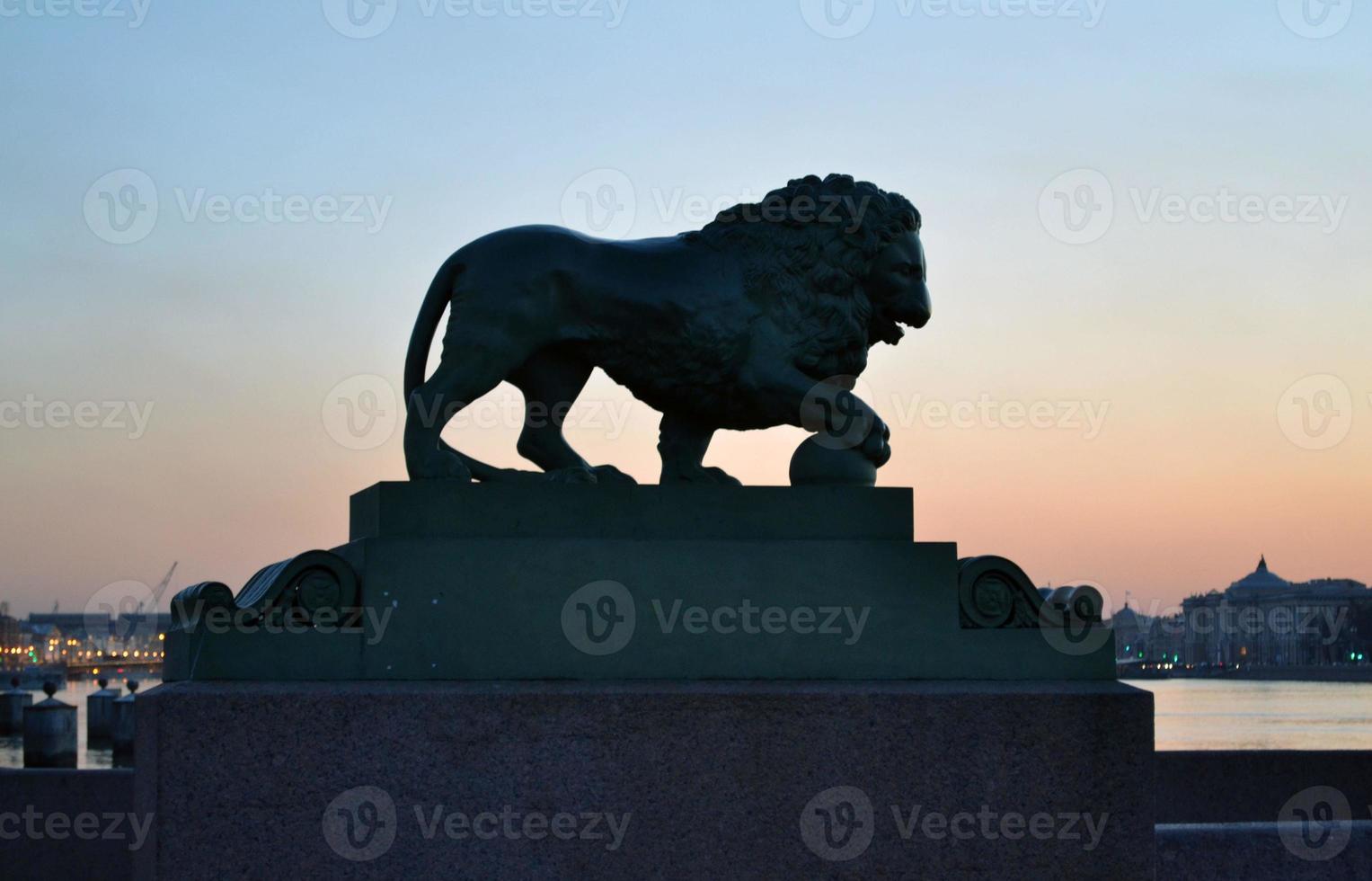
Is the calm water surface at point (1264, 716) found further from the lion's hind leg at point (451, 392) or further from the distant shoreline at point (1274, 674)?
the lion's hind leg at point (451, 392)

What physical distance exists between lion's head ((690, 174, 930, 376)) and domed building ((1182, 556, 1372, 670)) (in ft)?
433

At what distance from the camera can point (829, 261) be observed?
6742 millimetres

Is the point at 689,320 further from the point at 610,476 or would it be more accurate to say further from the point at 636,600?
the point at 636,600

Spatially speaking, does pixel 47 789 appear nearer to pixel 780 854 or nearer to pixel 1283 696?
pixel 780 854

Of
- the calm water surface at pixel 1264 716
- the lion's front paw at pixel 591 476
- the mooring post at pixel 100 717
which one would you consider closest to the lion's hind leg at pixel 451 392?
the lion's front paw at pixel 591 476

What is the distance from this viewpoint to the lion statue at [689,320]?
6543 mm

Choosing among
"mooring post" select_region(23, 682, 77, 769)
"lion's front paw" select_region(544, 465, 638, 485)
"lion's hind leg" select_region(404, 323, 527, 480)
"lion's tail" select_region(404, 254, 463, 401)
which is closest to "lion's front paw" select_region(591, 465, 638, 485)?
"lion's front paw" select_region(544, 465, 638, 485)

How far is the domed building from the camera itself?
130 meters

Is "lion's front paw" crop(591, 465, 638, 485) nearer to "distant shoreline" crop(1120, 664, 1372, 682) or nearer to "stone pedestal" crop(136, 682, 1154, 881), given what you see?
"stone pedestal" crop(136, 682, 1154, 881)

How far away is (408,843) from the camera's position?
573 centimetres

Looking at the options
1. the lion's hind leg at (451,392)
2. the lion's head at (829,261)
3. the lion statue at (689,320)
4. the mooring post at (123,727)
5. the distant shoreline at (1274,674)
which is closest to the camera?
the lion's hind leg at (451,392)

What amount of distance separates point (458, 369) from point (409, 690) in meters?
1.43

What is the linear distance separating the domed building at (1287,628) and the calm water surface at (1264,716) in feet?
23.8

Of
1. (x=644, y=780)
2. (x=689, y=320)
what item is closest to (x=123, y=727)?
(x=689, y=320)
